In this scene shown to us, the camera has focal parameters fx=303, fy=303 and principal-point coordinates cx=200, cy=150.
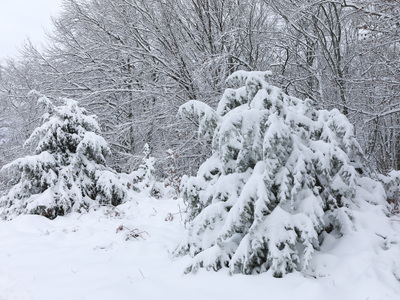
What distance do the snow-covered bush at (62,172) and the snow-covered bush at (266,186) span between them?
331 cm

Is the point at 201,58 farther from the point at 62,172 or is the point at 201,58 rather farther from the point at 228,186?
the point at 228,186

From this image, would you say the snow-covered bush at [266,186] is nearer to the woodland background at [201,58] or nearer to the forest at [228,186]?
the forest at [228,186]

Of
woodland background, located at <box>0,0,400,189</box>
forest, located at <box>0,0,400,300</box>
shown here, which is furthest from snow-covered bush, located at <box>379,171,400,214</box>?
woodland background, located at <box>0,0,400,189</box>

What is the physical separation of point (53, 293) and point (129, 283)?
72cm

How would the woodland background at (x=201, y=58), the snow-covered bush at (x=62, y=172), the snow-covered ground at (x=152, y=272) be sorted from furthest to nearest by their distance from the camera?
1. the woodland background at (x=201, y=58)
2. the snow-covered bush at (x=62, y=172)
3. the snow-covered ground at (x=152, y=272)

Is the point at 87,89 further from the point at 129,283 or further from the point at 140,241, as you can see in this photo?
the point at 129,283

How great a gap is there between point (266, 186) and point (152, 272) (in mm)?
1613

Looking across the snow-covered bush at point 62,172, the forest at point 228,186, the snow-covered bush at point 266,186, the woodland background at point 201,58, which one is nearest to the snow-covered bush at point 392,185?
the forest at point 228,186

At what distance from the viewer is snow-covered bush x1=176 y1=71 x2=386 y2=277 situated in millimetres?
3031

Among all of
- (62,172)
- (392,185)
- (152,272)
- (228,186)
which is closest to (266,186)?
(228,186)

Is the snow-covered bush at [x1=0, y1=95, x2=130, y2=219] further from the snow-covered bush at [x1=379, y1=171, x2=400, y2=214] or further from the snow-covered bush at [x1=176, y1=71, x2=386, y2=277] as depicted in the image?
the snow-covered bush at [x1=379, y1=171, x2=400, y2=214]

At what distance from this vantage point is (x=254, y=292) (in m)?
2.73

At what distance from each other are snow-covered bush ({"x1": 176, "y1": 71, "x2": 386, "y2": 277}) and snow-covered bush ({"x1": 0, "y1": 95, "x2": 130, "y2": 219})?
10.9 ft

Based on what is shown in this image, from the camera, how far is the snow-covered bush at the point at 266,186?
3.03 meters
